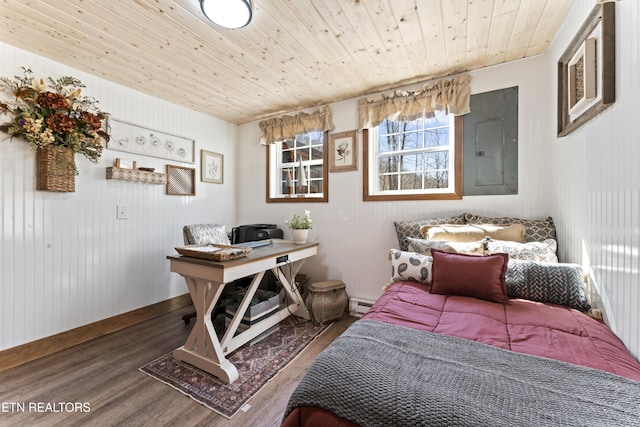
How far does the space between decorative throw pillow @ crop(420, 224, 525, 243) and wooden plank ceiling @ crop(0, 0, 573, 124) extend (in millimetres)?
1420

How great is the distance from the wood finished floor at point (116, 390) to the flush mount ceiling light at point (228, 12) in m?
2.36

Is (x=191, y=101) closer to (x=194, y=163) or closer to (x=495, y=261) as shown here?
(x=194, y=163)

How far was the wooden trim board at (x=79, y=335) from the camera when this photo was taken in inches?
76.8

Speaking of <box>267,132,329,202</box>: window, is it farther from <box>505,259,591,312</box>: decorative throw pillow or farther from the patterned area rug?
<box>505,259,591,312</box>: decorative throw pillow

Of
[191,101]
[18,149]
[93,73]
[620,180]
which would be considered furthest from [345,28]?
[18,149]

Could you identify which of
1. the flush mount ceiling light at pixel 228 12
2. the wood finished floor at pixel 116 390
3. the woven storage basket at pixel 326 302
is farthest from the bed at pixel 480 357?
the flush mount ceiling light at pixel 228 12

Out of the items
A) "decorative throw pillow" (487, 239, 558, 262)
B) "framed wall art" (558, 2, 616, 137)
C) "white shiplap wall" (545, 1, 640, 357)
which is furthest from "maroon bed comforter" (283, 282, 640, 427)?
"framed wall art" (558, 2, 616, 137)

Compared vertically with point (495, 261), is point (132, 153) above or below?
above

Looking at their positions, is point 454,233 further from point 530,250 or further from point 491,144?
point 491,144

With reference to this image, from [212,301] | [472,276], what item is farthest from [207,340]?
[472,276]

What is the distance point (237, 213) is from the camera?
393 cm

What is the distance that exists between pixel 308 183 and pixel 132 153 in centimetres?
193

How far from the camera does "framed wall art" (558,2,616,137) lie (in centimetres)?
123

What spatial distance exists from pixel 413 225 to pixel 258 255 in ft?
4.69
